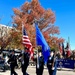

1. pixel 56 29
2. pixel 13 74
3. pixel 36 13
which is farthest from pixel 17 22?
pixel 13 74

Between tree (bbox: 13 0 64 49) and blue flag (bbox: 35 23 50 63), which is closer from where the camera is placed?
Answer: blue flag (bbox: 35 23 50 63)

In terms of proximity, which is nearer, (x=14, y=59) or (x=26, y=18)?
(x=14, y=59)

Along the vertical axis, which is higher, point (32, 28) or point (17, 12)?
point (17, 12)

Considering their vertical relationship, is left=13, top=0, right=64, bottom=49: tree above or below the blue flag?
above

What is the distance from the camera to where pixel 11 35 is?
135ft

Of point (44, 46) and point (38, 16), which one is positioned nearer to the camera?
point (44, 46)

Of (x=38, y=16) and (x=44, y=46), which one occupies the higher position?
(x=38, y=16)

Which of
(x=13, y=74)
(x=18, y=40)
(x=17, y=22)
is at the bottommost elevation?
(x=13, y=74)

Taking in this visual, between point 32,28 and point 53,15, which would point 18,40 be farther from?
point 53,15

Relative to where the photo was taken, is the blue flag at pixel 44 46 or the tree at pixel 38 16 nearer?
the blue flag at pixel 44 46

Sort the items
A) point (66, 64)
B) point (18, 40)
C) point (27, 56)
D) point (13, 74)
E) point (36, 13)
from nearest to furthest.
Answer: point (27, 56) → point (13, 74) → point (66, 64) → point (18, 40) → point (36, 13)

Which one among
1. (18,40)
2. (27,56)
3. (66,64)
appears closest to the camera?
(27,56)

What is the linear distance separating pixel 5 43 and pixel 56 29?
8783mm

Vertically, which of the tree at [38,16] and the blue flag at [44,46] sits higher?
the tree at [38,16]
